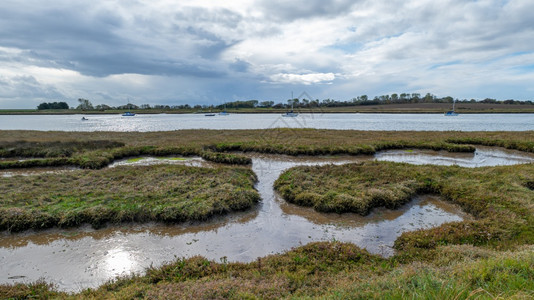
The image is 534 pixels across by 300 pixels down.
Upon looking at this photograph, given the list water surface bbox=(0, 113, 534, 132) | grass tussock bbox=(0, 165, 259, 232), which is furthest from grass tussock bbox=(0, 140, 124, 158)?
water surface bbox=(0, 113, 534, 132)

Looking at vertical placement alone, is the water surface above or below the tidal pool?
above

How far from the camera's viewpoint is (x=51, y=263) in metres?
8.24

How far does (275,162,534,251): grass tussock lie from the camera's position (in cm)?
878

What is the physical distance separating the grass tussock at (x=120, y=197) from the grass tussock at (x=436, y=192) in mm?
3456

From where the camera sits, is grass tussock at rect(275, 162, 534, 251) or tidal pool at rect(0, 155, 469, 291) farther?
grass tussock at rect(275, 162, 534, 251)

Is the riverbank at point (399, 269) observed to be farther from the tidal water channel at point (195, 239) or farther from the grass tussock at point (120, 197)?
the grass tussock at point (120, 197)

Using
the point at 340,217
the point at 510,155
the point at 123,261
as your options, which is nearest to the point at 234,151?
the point at 340,217

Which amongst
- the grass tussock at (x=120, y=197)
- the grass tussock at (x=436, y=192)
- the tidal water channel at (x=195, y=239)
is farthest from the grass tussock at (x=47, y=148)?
the grass tussock at (x=436, y=192)

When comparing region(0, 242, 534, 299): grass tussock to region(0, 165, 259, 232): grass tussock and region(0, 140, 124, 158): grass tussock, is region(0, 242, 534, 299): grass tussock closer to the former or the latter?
region(0, 165, 259, 232): grass tussock

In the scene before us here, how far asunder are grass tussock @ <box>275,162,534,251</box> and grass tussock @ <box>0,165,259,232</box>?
3.46 metres

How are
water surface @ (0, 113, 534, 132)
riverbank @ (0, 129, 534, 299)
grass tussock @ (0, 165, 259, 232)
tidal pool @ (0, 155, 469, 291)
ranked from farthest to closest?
water surface @ (0, 113, 534, 132), grass tussock @ (0, 165, 259, 232), tidal pool @ (0, 155, 469, 291), riverbank @ (0, 129, 534, 299)

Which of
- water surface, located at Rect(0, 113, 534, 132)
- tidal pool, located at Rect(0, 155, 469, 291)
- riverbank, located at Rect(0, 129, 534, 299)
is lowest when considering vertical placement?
tidal pool, located at Rect(0, 155, 469, 291)

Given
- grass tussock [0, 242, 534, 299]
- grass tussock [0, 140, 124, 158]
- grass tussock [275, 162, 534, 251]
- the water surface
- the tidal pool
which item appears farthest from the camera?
the water surface

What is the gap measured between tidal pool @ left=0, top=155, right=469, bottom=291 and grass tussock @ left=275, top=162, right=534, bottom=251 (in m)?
0.67
